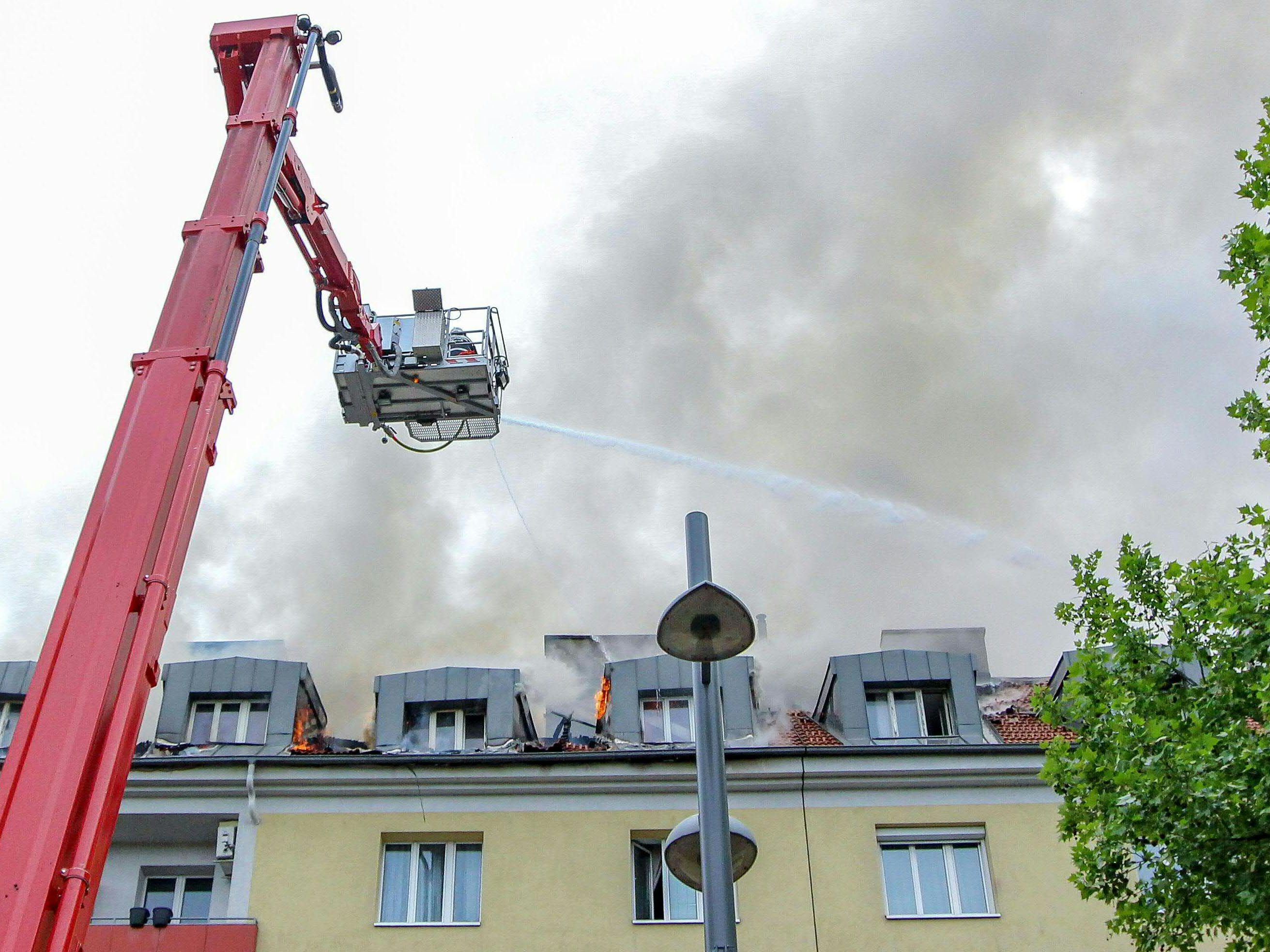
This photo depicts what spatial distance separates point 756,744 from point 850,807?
238 centimetres

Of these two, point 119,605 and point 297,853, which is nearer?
point 119,605

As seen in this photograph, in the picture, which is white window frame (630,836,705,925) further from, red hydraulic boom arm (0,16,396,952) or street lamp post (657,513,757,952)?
red hydraulic boom arm (0,16,396,952)

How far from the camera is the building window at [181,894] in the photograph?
20.0 metres

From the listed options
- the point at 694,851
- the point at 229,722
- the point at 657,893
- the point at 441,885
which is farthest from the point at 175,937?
the point at 694,851

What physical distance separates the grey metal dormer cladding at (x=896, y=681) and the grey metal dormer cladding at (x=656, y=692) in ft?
4.98

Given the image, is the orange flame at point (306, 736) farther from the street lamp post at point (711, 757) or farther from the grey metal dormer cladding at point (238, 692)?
the street lamp post at point (711, 757)

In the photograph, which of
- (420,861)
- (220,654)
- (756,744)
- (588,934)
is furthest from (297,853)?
(220,654)

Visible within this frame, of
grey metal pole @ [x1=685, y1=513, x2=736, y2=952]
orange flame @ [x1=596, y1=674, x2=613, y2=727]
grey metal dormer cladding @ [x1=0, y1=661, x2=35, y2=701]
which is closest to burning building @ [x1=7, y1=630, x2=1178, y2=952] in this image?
orange flame @ [x1=596, y1=674, x2=613, y2=727]

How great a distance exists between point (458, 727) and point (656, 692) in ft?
11.0

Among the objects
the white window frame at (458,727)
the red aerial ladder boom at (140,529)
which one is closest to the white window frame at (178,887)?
the white window frame at (458,727)

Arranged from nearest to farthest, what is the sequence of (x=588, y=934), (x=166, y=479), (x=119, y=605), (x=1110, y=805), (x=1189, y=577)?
(x=119, y=605) < (x=166, y=479) < (x=1110, y=805) < (x=1189, y=577) < (x=588, y=934)

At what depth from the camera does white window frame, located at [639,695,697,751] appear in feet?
71.2

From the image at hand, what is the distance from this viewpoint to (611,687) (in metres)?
22.1

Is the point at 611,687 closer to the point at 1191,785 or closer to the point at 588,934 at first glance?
the point at 588,934
